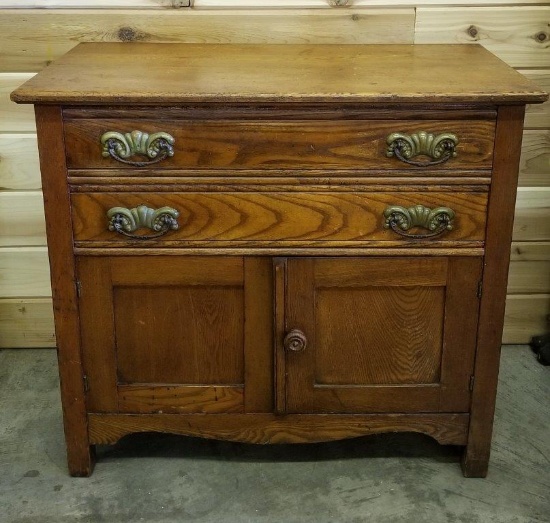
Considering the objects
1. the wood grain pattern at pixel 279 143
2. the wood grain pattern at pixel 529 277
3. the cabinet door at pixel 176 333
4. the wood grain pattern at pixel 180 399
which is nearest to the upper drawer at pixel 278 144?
the wood grain pattern at pixel 279 143

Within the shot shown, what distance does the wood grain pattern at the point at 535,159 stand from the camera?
2.29 metres

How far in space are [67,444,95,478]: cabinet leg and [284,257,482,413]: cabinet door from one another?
17.7 inches

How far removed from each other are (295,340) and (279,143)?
418 millimetres

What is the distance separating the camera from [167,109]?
1.64 metres

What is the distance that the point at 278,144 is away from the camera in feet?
5.46

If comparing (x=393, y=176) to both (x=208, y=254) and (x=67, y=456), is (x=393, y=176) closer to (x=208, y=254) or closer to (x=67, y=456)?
(x=208, y=254)

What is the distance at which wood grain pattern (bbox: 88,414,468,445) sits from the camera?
188 centimetres

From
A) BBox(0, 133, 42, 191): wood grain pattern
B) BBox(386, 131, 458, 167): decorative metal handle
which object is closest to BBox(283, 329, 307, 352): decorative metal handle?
BBox(386, 131, 458, 167): decorative metal handle

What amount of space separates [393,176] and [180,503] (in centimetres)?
84

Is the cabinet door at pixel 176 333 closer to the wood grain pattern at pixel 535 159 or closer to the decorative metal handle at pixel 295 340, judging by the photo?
the decorative metal handle at pixel 295 340

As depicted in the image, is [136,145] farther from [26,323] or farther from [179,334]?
[26,323]

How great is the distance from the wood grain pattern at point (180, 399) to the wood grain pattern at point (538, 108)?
1.07 m

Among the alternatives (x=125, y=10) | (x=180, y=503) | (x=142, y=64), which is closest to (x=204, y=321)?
(x=180, y=503)

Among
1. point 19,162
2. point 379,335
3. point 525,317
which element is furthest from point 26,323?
point 525,317
